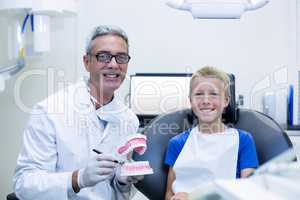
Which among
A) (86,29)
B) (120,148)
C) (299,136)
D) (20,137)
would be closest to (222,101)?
(120,148)

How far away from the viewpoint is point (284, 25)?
2.30m

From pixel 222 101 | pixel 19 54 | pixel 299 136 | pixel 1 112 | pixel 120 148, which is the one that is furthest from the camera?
pixel 1 112

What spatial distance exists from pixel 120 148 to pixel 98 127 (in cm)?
26

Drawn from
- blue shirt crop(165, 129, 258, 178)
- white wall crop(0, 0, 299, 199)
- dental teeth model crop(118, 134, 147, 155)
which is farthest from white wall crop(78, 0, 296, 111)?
dental teeth model crop(118, 134, 147, 155)

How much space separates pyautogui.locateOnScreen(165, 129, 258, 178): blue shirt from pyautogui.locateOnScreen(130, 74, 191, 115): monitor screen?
46 centimetres

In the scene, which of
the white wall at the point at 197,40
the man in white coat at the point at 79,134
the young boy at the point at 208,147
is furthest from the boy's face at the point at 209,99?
the white wall at the point at 197,40

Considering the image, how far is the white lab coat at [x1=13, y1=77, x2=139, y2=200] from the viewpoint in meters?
1.40

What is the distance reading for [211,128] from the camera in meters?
1.57

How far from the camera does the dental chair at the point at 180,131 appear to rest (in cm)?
143

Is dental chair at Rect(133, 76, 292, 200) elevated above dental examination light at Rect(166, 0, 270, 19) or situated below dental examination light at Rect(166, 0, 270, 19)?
below

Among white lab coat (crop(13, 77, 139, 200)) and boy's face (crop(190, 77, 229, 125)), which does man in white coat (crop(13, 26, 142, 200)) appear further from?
boy's face (crop(190, 77, 229, 125))

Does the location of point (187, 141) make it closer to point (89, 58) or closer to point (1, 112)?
point (89, 58)

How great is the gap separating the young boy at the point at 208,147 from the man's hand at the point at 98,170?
0.78 ft

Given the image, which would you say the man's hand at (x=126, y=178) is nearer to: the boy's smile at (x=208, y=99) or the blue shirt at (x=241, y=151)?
the blue shirt at (x=241, y=151)
